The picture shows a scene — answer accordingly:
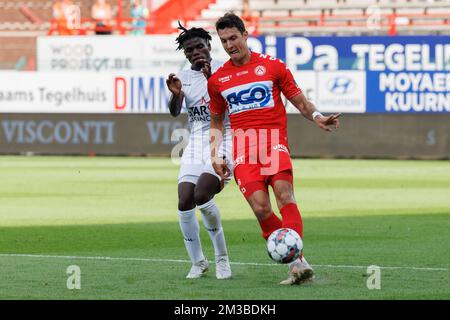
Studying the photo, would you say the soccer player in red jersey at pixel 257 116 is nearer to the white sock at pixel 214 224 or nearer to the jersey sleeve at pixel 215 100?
the jersey sleeve at pixel 215 100

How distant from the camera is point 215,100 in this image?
10227 mm

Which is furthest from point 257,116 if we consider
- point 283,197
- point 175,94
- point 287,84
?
point 175,94

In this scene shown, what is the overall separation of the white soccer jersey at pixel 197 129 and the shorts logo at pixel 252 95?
775 mm

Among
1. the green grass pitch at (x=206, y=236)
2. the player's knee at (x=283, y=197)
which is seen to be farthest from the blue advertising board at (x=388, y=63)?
the player's knee at (x=283, y=197)

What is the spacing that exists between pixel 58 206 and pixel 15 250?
5.67 m

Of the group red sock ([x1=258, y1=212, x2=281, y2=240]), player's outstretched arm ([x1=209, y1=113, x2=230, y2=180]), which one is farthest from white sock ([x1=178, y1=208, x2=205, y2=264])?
red sock ([x1=258, y1=212, x2=281, y2=240])

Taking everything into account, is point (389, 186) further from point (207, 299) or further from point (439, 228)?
point (207, 299)

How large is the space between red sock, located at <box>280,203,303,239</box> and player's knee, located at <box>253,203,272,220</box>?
5.8 inches

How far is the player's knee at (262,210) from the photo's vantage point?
32.0ft

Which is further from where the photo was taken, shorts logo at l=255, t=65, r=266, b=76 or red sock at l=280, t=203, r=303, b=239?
shorts logo at l=255, t=65, r=266, b=76

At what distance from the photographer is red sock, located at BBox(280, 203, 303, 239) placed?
959 centimetres

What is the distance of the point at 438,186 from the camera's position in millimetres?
21703

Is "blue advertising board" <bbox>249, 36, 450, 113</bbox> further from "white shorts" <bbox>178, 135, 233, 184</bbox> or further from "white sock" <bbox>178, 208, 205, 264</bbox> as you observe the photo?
"white sock" <bbox>178, 208, 205, 264</bbox>

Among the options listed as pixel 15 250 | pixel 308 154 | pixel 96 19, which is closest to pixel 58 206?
pixel 15 250
